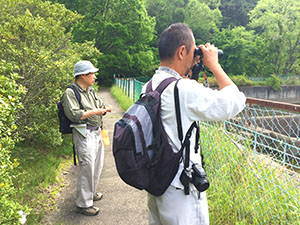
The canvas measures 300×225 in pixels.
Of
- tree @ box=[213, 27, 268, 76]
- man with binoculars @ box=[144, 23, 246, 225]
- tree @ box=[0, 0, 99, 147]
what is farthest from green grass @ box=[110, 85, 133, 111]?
tree @ box=[213, 27, 268, 76]

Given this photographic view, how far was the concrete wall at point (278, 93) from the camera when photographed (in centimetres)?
2914

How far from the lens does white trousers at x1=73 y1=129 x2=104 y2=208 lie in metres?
2.69

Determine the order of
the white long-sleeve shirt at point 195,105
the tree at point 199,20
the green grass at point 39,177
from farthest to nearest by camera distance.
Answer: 1. the tree at point 199,20
2. the green grass at point 39,177
3. the white long-sleeve shirt at point 195,105

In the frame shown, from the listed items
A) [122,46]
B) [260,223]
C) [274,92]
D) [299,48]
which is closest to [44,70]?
[260,223]

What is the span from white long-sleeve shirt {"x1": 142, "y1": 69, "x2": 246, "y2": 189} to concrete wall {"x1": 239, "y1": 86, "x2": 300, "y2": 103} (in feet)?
99.3

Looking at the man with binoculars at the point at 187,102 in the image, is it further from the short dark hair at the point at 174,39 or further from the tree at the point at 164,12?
the tree at the point at 164,12

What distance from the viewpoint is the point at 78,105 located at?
8.60 ft

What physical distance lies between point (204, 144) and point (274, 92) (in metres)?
31.1

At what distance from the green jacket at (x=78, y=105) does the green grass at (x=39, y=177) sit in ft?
2.83

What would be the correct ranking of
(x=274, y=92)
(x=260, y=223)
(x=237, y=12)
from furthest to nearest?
1. (x=237, y=12)
2. (x=274, y=92)
3. (x=260, y=223)

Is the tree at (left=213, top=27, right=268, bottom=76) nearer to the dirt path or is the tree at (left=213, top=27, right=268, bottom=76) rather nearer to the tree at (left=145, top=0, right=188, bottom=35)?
the tree at (left=145, top=0, right=188, bottom=35)

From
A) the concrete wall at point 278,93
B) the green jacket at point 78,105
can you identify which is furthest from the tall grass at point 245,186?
the concrete wall at point 278,93

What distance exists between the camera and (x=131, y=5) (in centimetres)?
2362

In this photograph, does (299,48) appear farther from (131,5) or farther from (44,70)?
(44,70)
